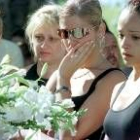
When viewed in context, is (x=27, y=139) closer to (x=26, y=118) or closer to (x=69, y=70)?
(x=26, y=118)

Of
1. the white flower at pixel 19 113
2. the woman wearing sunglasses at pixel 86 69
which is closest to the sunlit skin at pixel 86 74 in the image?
the woman wearing sunglasses at pixel 86 69

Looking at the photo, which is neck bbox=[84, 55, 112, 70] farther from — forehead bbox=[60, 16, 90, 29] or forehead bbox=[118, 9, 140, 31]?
forehead bbox=[118, 9, 140, 31]

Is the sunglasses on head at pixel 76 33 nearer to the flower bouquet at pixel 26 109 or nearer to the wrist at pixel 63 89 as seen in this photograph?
the wrist at pixel 63 89

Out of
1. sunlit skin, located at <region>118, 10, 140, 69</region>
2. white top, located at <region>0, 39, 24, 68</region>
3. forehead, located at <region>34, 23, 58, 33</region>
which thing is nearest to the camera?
sunlit skin, located at <region>118, 10, 140, 69</region>

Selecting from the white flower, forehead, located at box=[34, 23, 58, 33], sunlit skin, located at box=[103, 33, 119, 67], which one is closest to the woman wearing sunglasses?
forehead, located at box=[34, 23, 58, 33]

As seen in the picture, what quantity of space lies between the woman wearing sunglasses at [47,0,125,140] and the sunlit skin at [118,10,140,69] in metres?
0.34

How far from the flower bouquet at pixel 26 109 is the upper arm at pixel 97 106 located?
3.76ft

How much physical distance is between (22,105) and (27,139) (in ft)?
0.57

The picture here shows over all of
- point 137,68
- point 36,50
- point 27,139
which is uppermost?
point 27,139

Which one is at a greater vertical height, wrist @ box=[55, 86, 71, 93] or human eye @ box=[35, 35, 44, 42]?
wrist @ box=[55, 86, 71, 93]

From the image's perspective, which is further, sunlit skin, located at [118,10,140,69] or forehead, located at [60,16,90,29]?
forehead, located at [60,16,90,29]

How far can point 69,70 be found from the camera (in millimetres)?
4285

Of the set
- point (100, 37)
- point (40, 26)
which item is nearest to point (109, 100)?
point (100, 37)

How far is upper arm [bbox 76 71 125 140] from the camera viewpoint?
4074 mm
